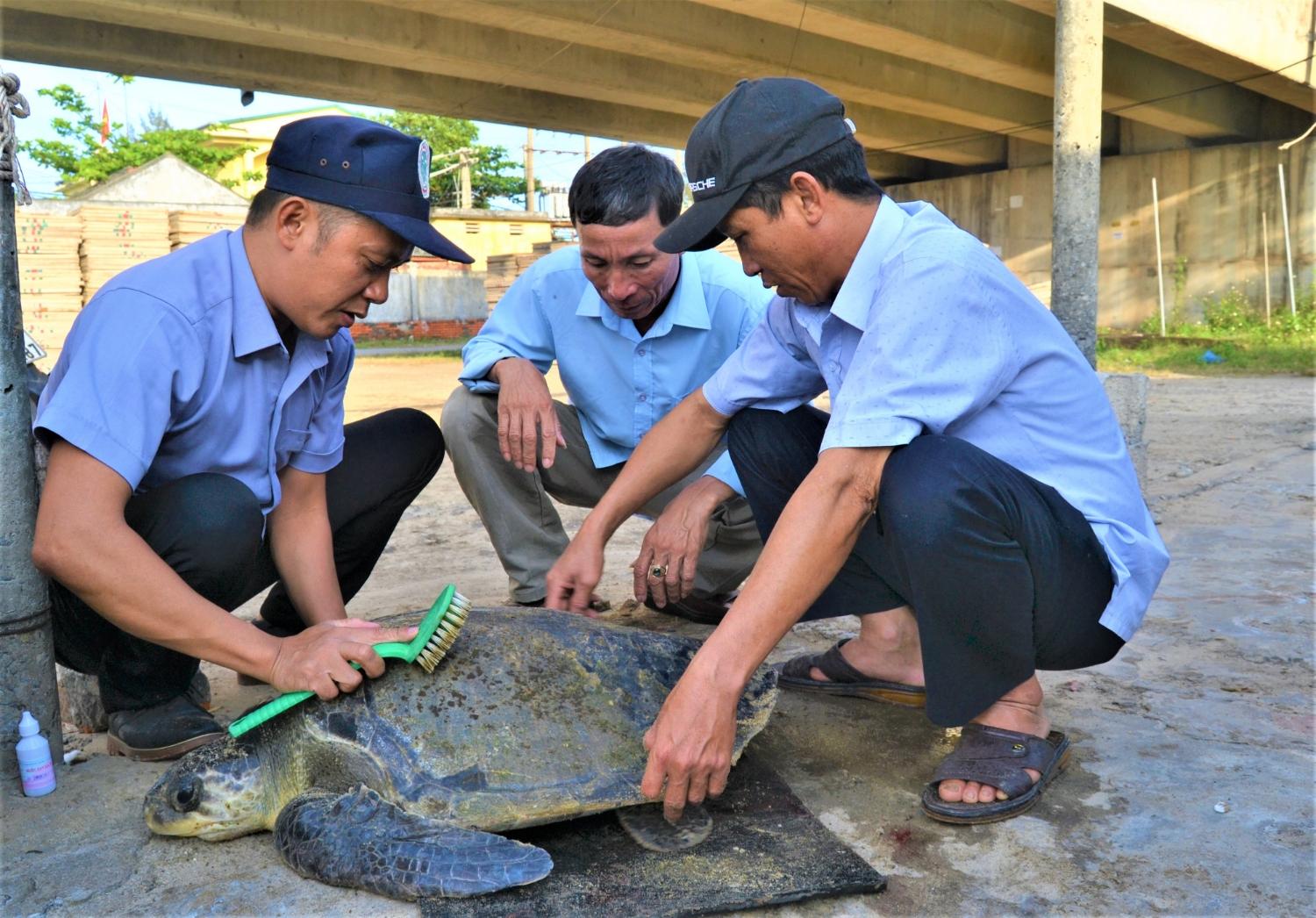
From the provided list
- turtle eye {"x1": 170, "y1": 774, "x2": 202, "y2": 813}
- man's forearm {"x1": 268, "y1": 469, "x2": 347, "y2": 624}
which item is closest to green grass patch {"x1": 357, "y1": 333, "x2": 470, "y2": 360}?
man's forearm {"x1": 268, "y1": 469, "x2": 347, "y2": 624}

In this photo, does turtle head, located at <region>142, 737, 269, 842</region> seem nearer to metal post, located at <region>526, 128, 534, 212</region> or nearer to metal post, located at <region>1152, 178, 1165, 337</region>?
metal post, located at <region>1152, 178, 1165, 337</region>

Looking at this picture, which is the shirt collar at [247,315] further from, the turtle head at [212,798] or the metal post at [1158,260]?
the metal post at [1158,260]

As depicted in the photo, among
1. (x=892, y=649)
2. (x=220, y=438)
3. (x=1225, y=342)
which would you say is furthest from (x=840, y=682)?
(x=1225, y=342)

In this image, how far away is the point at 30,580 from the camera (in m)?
2.12

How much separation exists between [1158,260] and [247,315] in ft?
54.2

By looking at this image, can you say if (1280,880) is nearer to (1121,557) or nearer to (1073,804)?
(1073,804)

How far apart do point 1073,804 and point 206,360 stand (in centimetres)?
197

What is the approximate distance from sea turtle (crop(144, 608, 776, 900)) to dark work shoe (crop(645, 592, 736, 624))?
1.11 m

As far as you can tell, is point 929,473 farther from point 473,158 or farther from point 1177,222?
point 473,158

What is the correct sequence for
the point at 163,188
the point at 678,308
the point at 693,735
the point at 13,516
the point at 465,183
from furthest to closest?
the point at 465,183, the point at 163,188, the point at 678,308, the point at 13,516, the point at 693,735

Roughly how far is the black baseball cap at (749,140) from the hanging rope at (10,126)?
1353mm

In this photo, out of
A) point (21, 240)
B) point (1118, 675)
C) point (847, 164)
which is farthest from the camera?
point (21, 240)

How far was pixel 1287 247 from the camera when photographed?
47.1 feet

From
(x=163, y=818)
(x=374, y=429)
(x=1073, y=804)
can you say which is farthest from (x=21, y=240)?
(x=1073, y=804)
